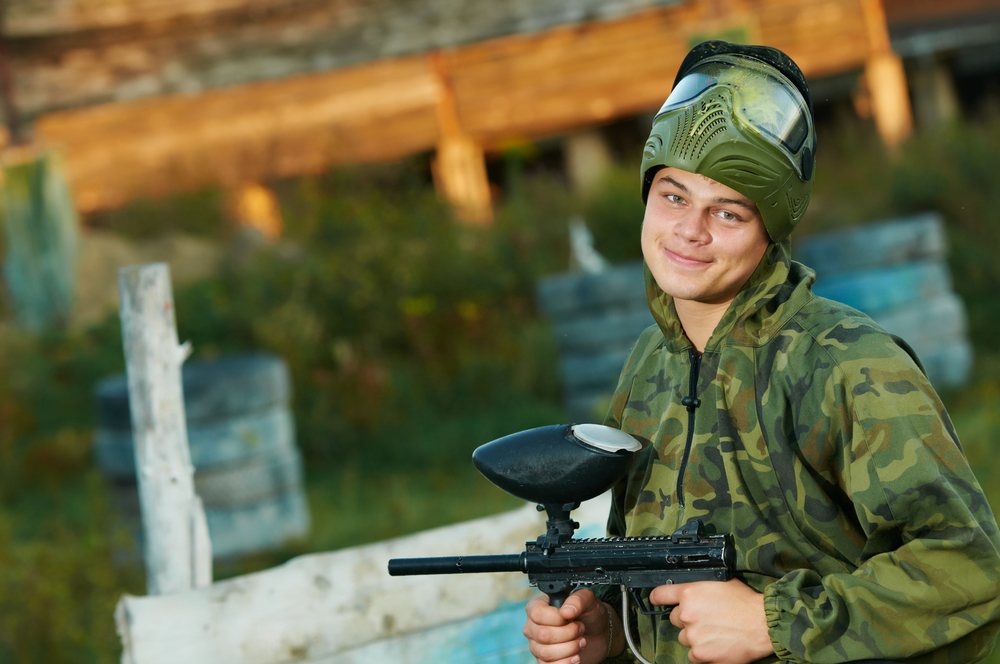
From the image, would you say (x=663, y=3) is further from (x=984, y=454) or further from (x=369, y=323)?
(x=984, y=454)

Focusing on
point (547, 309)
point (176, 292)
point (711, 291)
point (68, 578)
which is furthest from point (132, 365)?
point (176, 292)

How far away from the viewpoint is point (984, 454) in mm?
5480

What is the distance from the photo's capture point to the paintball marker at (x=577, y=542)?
2.04 m

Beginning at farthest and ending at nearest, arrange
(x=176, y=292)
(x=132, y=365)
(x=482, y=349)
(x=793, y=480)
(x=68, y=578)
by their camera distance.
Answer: (x=176, y=292) < (x=482, y=349) < (x=68, y=578) < (x=132, y=365) < (x=793, y=480)

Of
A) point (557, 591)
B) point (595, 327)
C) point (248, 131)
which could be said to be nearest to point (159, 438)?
point (557, 591)

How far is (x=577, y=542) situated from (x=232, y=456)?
4.06m

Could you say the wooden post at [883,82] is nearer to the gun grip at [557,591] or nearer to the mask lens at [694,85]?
the mask lens at [694,85]

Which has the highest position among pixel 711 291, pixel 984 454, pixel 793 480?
pixel 711 291

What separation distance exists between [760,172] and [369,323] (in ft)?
23.0

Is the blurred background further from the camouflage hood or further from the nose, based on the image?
the nose

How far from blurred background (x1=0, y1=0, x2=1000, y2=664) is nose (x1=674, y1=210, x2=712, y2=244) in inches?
149

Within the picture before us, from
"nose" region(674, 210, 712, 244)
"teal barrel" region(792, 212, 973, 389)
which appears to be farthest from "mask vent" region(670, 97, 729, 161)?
"teal barrel" region(792, 212, 973, 389)

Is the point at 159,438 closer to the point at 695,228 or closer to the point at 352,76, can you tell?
the point at 695,228

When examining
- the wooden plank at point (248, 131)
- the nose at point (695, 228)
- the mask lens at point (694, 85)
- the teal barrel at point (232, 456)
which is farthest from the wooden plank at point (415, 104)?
the nose at point (695, 228)
